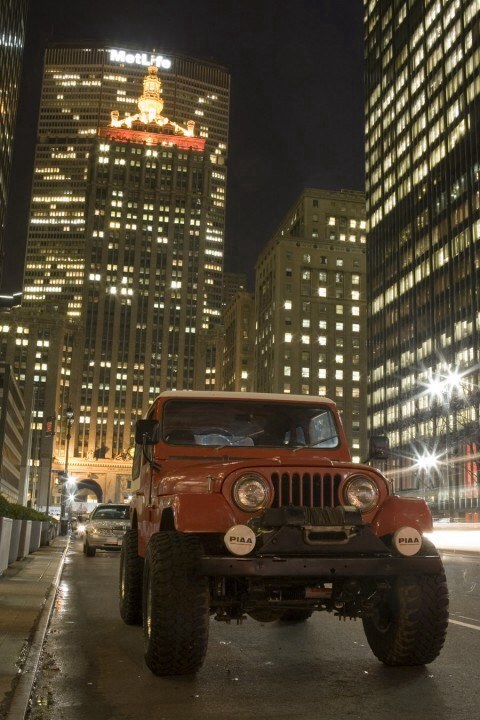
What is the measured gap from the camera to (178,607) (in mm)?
5504

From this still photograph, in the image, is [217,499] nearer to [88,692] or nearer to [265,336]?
[88,692]

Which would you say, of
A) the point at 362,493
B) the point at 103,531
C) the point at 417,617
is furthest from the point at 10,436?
the point at 417,617

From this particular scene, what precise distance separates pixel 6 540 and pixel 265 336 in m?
132

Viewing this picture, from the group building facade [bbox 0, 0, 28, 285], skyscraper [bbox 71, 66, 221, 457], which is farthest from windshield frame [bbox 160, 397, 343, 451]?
skyscraper [bbox 71, 66, 221, 457]

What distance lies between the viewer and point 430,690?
5.57 meters

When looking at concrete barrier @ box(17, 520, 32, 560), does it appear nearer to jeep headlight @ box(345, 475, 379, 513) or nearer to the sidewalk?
the sidewalk

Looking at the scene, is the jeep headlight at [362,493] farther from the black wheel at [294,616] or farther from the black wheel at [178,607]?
the black wheel at [294,616]

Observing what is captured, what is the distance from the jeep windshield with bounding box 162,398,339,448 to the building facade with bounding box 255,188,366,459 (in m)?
126

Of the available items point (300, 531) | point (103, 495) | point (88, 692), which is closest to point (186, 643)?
point (88, 692)

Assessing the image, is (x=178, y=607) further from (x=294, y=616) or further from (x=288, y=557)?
(x=294, y=616)

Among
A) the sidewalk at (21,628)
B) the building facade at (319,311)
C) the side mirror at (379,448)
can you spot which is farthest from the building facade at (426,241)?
the side mirror at (379,448)

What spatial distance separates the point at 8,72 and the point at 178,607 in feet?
255

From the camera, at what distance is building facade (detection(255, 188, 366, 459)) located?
13700 centimetres

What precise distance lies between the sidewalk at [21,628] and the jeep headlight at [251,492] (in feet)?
6.74
